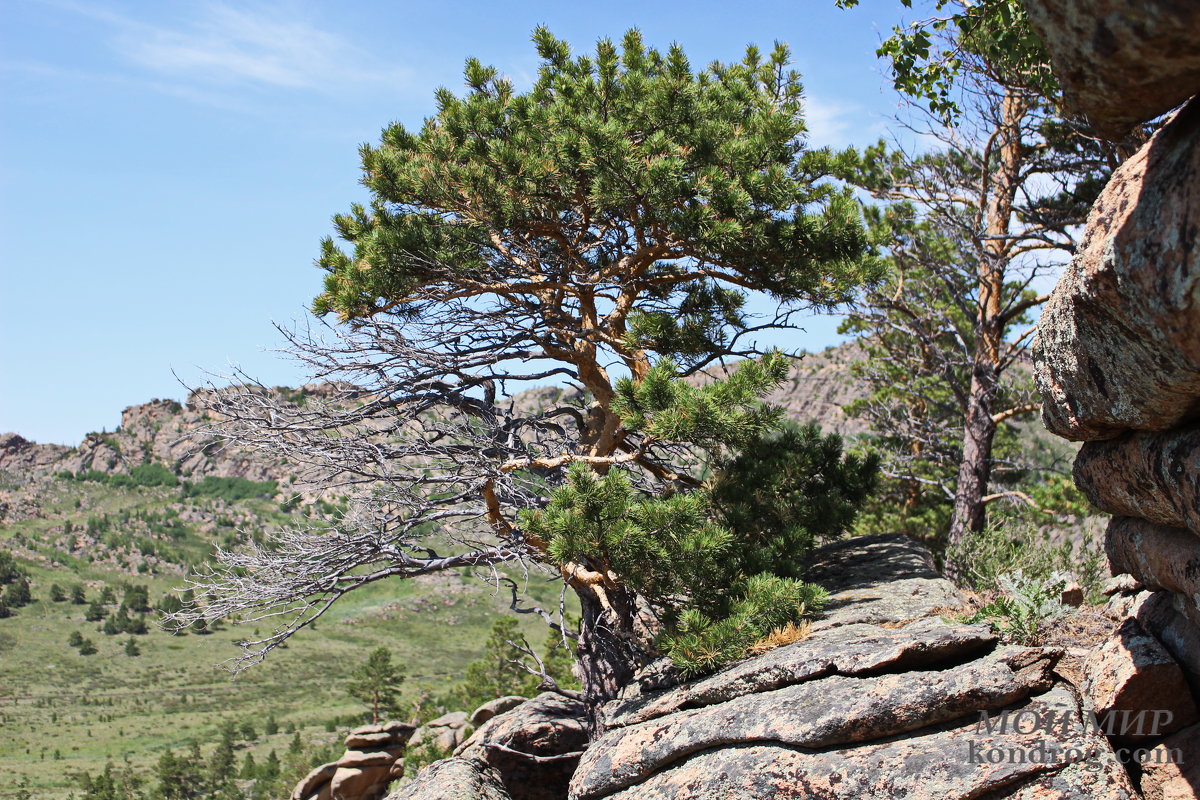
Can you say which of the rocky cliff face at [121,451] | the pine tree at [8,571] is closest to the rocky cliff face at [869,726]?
the pine tree at [8,571]

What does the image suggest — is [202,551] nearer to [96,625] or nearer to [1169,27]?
[96,625]

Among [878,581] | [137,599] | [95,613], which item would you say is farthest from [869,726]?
[137,599]

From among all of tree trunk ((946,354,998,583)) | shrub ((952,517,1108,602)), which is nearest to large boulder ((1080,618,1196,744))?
shrub ((952,517,1108,602))

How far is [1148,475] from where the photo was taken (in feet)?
16.1

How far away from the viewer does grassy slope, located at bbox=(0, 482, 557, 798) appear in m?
45.9

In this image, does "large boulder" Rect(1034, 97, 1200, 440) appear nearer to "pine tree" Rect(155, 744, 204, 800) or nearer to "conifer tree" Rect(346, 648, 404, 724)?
"conifer tree" Rect(346, 648, 404, 724)

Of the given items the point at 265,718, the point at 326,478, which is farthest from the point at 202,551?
the point at 326,478

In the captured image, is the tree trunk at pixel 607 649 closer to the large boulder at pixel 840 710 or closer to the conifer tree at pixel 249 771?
the large boulder at pixel 840 710

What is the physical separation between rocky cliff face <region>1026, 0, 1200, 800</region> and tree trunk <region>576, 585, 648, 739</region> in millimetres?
4440

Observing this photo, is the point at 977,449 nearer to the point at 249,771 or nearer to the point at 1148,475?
the point at 1148,475

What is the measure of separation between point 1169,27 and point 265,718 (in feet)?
186

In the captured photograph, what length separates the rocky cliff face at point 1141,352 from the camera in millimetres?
3277

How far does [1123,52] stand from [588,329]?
23.9 ft

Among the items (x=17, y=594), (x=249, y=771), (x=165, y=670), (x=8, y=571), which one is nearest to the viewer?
(x=249, y=771)
